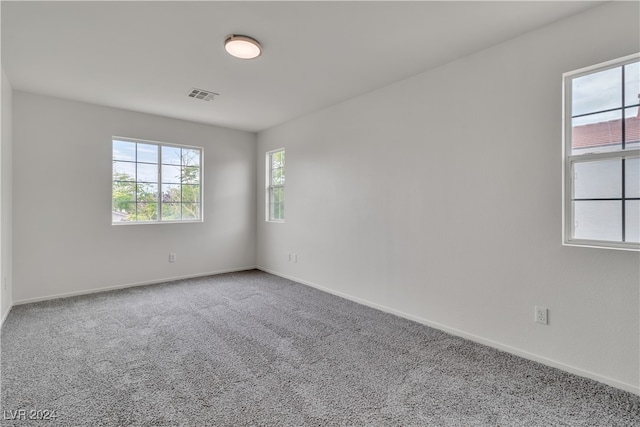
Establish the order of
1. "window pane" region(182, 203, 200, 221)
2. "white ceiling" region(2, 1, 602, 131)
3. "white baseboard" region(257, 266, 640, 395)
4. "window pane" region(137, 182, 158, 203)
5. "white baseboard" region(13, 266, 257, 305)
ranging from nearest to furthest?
"white baseboard" region(257, 266, 640, 395) < "white ceiling" region(2, 1, 602, 131) < "white baseboard" region(13, 266, 257, 305) < "window pane" region(137, 182, 158, 203) < "window pane" region(182, 203, 200, 221)

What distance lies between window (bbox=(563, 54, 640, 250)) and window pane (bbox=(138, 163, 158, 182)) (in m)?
4.96

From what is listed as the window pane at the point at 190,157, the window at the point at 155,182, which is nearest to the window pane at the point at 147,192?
the window at the point at 155,182

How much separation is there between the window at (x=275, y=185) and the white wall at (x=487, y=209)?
1383 millimetres

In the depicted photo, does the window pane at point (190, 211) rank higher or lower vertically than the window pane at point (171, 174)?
lower

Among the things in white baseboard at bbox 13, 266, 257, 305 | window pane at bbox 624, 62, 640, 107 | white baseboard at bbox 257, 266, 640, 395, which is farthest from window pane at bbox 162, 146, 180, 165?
window pane at bbox 624, 62, 640, 107

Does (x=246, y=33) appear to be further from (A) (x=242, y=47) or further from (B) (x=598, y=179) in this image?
(B) (x=598, y=179)

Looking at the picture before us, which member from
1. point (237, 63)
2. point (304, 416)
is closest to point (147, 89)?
point (237, 63)

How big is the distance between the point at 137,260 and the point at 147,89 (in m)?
2.40

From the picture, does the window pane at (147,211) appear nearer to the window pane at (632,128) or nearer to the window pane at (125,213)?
the window pane at (125,213)

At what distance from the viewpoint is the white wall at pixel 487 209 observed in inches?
81.1

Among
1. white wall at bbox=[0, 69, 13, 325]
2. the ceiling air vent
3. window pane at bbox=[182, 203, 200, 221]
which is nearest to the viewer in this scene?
white wall at bbox=[0, 69, 13, 325]

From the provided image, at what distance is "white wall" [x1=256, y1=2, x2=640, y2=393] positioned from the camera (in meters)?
2.06

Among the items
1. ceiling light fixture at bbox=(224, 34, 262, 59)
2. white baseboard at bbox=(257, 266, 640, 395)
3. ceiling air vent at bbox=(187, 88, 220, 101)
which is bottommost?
white baseboard at bbox=(257, 266, 640, 395)

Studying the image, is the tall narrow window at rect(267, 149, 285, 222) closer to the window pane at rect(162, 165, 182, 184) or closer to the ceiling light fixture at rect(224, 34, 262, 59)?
the window pane at rect(162, 165, 182, 184)
